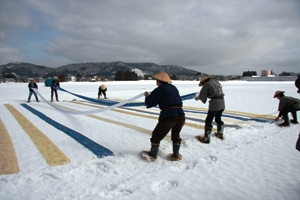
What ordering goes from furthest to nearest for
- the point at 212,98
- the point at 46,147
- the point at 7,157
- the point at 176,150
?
the point at 212,98 < the point at 46,147 < the point at 7,157 < the point at 176,150

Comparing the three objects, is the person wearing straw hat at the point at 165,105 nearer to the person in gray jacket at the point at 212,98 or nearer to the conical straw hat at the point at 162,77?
the conical straw hat at the point at 162,77

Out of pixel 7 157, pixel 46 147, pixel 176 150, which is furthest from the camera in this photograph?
pixel 46 147

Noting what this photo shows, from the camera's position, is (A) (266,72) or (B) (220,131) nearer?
(B) (220,131)

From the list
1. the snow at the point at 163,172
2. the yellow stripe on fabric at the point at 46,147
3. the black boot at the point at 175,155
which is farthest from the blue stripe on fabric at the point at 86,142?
the black boot at the point at 175,155

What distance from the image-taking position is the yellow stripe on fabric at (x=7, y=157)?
10.8 feet

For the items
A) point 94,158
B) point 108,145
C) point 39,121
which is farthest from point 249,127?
point 39,121

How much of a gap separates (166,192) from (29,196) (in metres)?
1.77

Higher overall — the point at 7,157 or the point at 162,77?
the point at 162,77

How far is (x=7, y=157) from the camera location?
12.5 feet

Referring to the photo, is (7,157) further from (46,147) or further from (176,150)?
(176,150)

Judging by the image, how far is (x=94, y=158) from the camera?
12.1ft

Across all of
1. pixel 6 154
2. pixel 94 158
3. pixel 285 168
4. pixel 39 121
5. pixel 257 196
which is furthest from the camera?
pixel 39 121

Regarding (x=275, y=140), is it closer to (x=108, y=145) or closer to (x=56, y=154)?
(x=108, y=145)

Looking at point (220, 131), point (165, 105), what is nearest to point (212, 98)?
point (220, 131)
